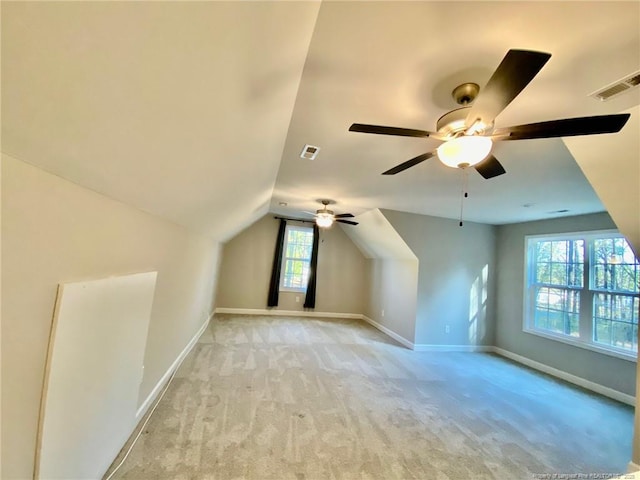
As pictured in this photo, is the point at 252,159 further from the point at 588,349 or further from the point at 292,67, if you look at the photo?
the point at 588,349

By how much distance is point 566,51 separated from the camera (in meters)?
1.28

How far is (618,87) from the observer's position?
150 cm

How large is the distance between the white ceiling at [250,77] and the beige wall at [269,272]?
4645 millimetres

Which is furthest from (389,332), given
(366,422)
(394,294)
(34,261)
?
(34,261)

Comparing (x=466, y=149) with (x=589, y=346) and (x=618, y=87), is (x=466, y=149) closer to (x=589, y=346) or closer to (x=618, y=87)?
(x=618, y=87)

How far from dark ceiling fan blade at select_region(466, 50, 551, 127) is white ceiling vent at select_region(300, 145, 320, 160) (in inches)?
54.2

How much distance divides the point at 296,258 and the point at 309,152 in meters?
4.87

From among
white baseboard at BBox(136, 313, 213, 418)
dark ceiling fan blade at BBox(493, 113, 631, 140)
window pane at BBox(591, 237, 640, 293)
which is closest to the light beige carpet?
white baseboard at BBox(136, 313, 213, 418)

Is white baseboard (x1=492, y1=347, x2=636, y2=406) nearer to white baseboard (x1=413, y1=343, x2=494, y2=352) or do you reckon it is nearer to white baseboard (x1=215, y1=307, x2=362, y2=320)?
white baseboard (x1=413, y1=343, x2=494, y2=352)

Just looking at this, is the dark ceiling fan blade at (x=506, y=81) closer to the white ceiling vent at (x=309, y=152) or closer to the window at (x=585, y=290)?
the white ceiling vent at (x=309, y=152)

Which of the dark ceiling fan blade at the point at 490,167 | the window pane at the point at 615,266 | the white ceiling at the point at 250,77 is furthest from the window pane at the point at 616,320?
the dark ceiling fan blade at the point at 490,167

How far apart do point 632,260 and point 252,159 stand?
4729mm

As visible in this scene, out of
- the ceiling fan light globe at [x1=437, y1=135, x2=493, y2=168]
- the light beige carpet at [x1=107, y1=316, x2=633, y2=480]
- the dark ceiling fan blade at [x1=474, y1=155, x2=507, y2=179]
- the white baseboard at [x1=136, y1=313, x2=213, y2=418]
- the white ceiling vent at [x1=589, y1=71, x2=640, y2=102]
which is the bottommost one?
the light beige carpet at [x1=107, y1=316, x2=633, y2=480]

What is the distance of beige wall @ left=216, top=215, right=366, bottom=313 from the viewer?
22.5ft
